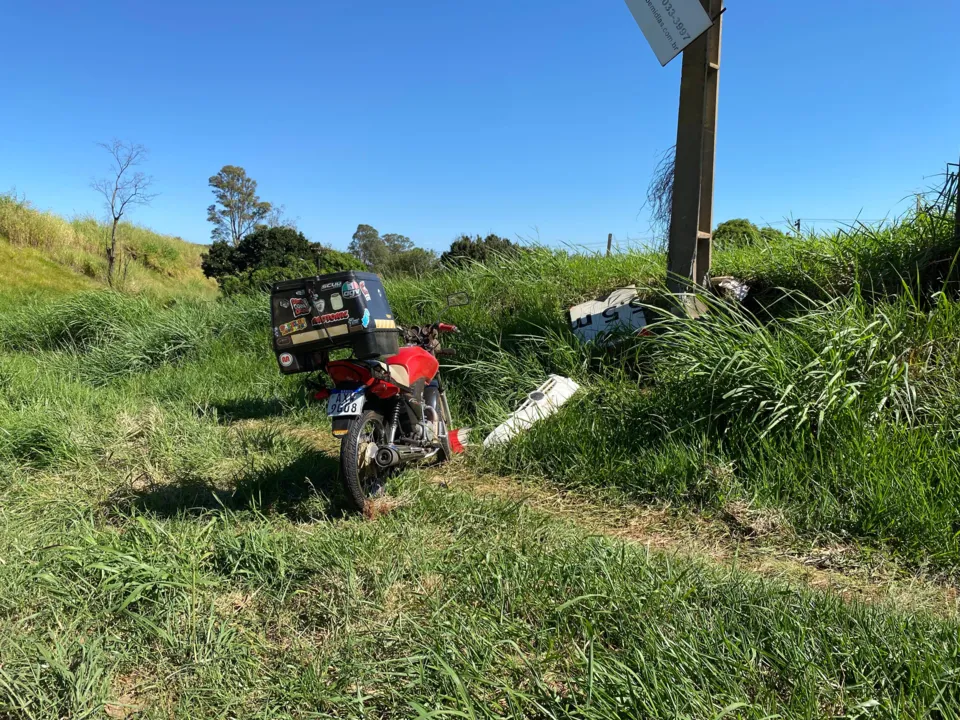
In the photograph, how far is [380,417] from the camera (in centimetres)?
364

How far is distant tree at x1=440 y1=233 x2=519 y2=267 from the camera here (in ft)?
25.4

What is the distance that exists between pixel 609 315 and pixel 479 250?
3.31 meters

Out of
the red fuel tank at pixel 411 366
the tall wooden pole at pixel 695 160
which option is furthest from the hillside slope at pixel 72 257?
the tall wooden pole at pixel 695 160

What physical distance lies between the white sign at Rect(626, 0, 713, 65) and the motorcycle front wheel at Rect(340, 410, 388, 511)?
3.06 meters

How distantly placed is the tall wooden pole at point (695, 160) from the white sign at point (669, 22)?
1.66 ft

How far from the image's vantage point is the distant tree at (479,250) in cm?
775

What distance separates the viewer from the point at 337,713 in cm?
186

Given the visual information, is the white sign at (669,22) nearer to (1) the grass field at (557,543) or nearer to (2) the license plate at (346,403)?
(1) the grass field at (557,543)

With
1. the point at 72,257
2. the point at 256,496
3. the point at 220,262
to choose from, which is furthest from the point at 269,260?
the point at 256,496

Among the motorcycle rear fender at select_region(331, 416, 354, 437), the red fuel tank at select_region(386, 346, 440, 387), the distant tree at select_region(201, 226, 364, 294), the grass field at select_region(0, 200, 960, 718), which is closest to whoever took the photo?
the grass field at select_region(0, 200, 960, 718)

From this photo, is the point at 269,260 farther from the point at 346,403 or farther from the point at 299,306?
the point at 346,403

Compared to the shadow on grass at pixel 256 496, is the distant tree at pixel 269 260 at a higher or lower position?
higher

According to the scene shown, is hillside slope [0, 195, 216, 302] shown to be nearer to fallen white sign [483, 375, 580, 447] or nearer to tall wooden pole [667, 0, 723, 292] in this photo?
fallen white sign [483, 375, 580, 447]

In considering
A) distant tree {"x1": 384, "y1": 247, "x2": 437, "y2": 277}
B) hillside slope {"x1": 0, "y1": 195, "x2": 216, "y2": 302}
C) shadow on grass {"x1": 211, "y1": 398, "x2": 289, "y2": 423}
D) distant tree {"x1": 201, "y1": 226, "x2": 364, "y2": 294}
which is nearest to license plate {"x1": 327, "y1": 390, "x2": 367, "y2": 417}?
shadow on grass {"x1": 211, "y1": 398, "x2": 289, "y2": 423}
